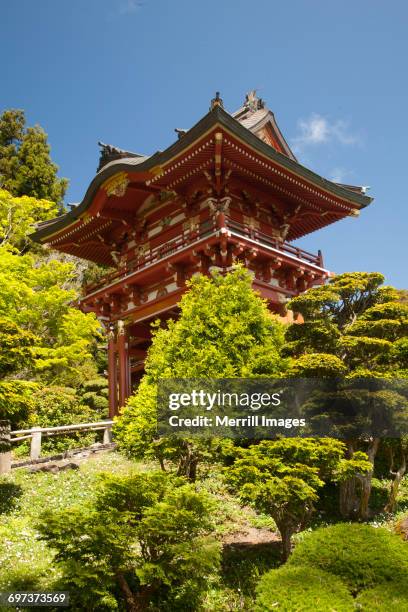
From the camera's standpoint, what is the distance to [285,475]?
7629 mm

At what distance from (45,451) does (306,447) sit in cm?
1161

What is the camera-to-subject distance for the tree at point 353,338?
9797mm

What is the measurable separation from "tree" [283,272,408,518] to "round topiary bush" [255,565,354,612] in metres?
4.36

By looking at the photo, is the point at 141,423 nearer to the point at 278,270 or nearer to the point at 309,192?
the point at 278,270

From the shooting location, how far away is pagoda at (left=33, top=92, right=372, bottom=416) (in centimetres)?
1644

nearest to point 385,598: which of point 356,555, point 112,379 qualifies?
point 356,555

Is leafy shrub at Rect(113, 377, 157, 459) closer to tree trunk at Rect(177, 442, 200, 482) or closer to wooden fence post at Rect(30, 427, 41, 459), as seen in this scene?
tree trunk at Rect(177, 442, 200, 482)

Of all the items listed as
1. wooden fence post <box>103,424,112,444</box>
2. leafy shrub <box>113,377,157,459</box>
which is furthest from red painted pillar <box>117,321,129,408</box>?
leafy shrub <box>113,377,157,459</box>

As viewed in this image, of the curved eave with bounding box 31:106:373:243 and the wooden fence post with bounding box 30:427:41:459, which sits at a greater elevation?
the curved eave with bounding box 31:106:373:243

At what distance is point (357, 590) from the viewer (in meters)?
5.55

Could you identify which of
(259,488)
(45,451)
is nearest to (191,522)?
(259,488)

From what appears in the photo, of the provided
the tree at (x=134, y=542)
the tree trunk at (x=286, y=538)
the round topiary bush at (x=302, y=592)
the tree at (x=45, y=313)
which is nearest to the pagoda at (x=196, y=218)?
the tree at (x=45, y=313)

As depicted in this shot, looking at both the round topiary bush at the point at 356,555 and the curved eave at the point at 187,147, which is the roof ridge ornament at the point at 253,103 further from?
the round topiary bush at the point at 356,555

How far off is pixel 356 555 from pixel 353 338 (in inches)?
186
